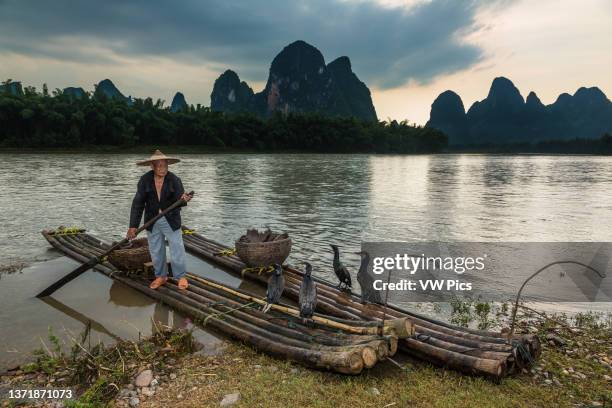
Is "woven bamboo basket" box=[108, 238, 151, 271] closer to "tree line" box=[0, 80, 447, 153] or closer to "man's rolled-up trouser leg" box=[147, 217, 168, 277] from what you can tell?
"man's rolled-up trouser leg" box=[147, 217, 168, 277]

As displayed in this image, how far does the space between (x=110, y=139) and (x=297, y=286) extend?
219 feet

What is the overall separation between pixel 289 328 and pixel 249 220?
362 inches

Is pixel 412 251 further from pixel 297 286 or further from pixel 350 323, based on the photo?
pixel 350 323

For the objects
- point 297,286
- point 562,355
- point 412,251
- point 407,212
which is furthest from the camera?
point 407,212

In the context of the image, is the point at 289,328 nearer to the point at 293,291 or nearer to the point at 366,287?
the point at 366,287

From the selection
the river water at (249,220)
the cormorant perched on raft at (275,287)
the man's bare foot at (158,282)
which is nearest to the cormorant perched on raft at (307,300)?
the cormorant perched on raft at (275,287)

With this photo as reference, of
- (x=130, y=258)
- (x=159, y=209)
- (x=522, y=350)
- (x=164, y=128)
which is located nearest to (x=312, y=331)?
(x=522, y=350)

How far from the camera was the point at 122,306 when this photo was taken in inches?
254

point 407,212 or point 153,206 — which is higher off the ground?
point 153,206

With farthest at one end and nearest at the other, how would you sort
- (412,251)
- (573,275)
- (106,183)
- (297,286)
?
(106,183), (412,251), (573,275), (297,286)

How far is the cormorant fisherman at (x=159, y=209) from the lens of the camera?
6.61 meters

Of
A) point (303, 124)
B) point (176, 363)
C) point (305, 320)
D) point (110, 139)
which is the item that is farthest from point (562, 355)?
point (303, 124)

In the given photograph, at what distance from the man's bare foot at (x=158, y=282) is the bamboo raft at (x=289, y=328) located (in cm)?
9

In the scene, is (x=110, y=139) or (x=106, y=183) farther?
(x=110, y=139)
